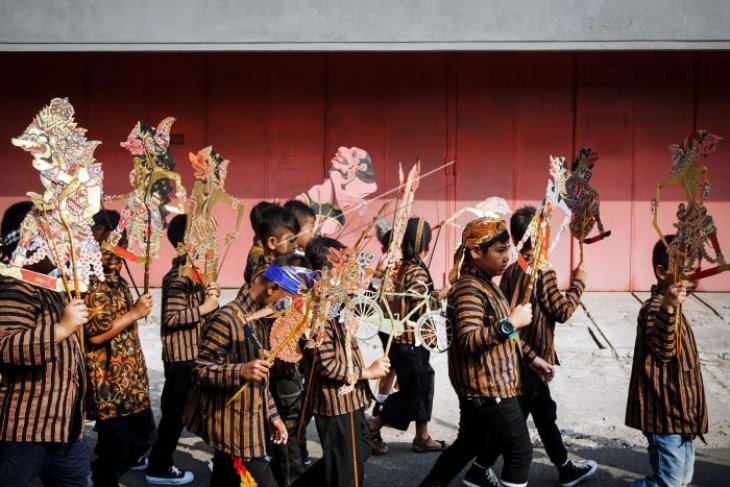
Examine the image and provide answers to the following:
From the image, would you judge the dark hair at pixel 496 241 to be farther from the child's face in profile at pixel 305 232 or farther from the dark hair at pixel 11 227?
the dark hair at pixel 11 227

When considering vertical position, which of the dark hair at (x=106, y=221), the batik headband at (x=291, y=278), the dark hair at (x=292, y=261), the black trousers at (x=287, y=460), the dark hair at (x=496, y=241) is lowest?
the black trousers at (x=287, y=460)

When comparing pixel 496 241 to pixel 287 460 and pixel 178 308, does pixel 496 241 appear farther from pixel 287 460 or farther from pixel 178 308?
pixel 178 308

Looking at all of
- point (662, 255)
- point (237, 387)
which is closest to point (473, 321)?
point (662, 255)

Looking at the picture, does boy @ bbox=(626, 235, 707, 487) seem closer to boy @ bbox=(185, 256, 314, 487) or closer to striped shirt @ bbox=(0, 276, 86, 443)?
boy @ bbox=(185, 256, 314, 487)

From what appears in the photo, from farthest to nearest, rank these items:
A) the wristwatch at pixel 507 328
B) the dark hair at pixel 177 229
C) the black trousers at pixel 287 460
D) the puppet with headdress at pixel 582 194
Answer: the dark hair at pixel 177 229
the puppet with headdress at pixel 582 194
the black trousers at pixel 287 460
the wristwatch at pixel 507 328

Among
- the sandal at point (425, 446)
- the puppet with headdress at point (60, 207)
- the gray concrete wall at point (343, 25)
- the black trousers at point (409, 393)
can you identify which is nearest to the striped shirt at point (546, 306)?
the black trousers at point (409, 393)

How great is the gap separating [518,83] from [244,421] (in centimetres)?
722

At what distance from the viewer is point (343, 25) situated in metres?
9.49

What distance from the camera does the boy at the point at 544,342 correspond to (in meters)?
5.00

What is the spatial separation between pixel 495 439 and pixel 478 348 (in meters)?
0.52

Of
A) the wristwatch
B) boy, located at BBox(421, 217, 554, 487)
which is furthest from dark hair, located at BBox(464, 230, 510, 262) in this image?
the wristwatch

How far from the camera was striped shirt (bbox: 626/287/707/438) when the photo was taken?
171 inches

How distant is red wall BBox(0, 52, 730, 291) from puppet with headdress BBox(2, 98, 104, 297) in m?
6.45

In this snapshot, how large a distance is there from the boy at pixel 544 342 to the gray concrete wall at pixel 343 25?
473 centimetres
